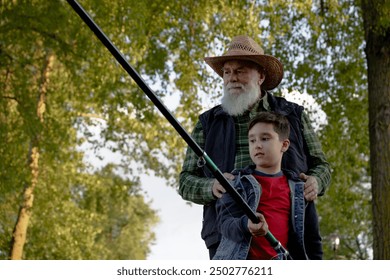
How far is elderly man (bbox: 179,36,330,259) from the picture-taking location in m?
3.98

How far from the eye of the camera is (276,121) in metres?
3.84

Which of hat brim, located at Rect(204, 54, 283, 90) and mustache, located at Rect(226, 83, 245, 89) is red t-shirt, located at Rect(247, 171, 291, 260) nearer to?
mustache, located at Rect(226, 83, 245, 89)

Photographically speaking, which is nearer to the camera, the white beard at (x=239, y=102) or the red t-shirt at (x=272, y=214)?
the red t-shirt at (x=272, y=214)

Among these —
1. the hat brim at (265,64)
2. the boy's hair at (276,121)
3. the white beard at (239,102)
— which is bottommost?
the boy's hair at (276,121)

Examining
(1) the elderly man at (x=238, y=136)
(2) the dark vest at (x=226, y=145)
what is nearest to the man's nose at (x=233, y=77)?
(1) the elderly man at (x=238, y=136)

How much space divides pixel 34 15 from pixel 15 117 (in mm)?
2314

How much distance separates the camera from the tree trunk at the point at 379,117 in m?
9.80

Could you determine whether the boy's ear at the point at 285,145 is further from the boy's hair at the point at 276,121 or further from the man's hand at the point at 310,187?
the man's hand at the point at 310,187

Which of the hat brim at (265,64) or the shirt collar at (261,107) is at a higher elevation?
the hat brim at (265,64)

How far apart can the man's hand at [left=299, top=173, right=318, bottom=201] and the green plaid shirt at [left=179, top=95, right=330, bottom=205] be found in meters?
0.06

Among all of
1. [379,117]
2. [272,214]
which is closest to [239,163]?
[272,214]

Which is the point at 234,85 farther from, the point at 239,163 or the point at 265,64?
the point at 239,163

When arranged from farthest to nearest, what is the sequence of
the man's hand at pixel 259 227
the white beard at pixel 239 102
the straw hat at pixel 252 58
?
the straw hat at pixel 252 58 → the white beard at pixel 239 102 → the man's hand at pixel 259 227
